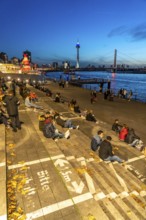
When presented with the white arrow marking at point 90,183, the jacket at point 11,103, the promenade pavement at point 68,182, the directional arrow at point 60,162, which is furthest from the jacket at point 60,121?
the white arrow marking at point 90,183

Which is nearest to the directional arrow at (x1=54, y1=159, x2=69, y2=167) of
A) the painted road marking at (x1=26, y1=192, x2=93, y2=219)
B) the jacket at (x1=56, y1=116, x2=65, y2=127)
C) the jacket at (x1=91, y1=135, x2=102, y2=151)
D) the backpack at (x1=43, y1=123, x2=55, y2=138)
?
the painted road marking at (x1=26, y1=192, x2=93, y2=219)

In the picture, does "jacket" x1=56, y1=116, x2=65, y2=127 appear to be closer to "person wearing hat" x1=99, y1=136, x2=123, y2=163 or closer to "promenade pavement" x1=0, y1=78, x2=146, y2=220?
"promenade pavement" x1=0, y1=78, x2=146, y2=220

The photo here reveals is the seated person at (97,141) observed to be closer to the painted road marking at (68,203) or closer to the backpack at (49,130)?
the backpack at (49,130)

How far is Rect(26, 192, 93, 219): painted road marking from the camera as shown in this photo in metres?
3.91

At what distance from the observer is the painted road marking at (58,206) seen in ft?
12.8

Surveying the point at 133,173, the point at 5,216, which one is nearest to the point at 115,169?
the point at 133,173

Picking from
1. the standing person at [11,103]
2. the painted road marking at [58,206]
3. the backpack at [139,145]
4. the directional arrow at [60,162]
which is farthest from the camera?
the backpack at [139,145]

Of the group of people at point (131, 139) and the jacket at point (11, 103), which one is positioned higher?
the jacket at point (11, 103)

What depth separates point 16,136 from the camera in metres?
8.02

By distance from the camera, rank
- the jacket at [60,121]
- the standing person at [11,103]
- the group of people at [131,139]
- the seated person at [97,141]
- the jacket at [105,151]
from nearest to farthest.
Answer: the jacket at [105,151] < the seated person at [97,141] < the standing person at [11,103] < the group of people at [131,139] < the jacket at [60,121]

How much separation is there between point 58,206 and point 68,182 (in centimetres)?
88

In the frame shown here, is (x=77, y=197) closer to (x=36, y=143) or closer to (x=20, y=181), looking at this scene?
(x=20, y=181)

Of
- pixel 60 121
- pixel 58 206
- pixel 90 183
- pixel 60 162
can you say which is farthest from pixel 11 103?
pixel 58 206

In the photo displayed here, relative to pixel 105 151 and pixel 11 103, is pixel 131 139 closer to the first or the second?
pixel 105 151
